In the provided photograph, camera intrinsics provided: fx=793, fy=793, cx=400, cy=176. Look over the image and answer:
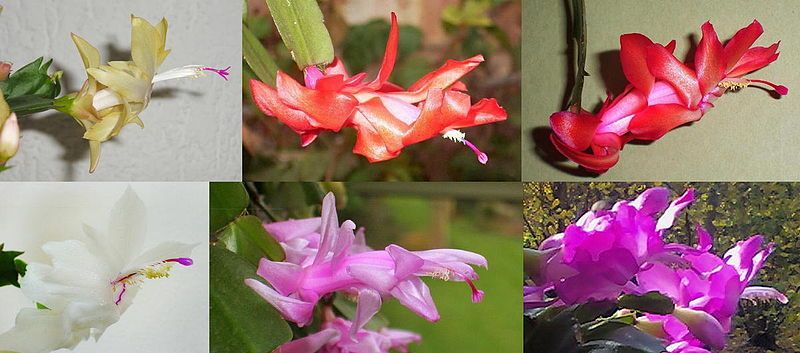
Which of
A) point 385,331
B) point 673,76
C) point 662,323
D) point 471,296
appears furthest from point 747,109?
point 385,331

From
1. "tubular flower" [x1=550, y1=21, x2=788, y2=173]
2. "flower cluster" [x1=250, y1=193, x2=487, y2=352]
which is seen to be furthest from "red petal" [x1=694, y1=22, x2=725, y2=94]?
"flower cluster" [x1=250, y1=193, x2=487, y2=352]

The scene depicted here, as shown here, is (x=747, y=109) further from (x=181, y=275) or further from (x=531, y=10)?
(x=181, y=275)

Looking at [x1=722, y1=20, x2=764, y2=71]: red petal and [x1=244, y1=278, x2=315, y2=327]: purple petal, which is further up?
[x1=722, y1=20, x2=764, y2=71]: red petal

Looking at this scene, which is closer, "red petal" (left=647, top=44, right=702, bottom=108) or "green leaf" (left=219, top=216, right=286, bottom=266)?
"red petal" (left=647, top=44, right=702, bottom=108)

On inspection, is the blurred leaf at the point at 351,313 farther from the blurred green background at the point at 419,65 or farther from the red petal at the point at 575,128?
the red petal at the point at 575,128

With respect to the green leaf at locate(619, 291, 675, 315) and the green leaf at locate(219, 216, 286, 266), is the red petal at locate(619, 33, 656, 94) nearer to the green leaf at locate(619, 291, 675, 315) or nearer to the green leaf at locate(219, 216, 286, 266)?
the green leaf at locate(619, 291, 675, 315)

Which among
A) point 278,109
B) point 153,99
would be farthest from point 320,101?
point 153,99

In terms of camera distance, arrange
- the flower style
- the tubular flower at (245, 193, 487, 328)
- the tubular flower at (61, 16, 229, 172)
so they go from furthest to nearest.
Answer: the tubular flower at (245, 193, 487, 328), the tubular flower at (61, 16, 229, 172), the flower style
